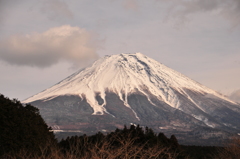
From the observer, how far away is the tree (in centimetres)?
2364

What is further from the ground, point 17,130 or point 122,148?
point 17,130

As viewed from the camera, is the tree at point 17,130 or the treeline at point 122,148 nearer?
the treeline at point 122,148

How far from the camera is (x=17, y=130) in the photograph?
80.1 ft

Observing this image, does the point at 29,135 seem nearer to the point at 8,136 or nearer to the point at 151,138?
the point at 8,136

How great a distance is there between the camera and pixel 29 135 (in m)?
24.7

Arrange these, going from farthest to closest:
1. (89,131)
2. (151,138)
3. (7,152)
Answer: (89,131) < (151,138) < (7,152)

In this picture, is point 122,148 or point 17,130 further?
point 17,130

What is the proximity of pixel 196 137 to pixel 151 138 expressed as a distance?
5878 inches

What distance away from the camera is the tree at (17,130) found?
23639 mm

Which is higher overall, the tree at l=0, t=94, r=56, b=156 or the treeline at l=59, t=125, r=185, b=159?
the tree at l=0, t=94, r=56, b=156

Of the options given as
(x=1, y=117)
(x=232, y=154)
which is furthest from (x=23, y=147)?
(x=232, y=154)

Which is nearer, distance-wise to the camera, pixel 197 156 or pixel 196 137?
pixel 197 156

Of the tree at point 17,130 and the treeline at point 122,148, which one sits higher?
the tree at point 17,130

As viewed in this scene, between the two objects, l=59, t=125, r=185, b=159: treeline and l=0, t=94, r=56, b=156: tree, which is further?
l=0, t=94, r=56, b=156: tree
